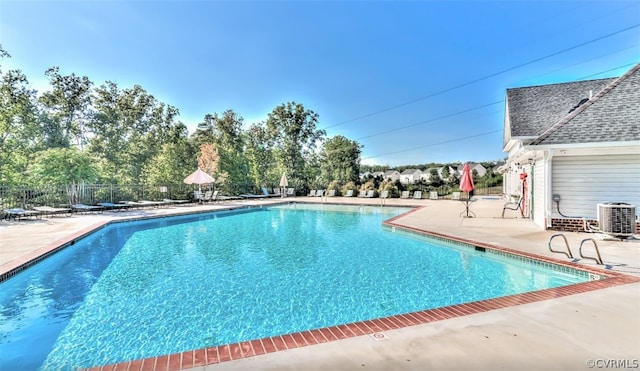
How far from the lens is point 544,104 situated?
12211mm

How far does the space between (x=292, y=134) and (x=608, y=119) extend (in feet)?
73.5

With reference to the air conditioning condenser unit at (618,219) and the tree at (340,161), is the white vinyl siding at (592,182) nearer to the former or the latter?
the air conditioning condenser unit at (618,219)

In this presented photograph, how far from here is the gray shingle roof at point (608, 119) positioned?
7812 millimetres

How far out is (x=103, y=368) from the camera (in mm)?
2449

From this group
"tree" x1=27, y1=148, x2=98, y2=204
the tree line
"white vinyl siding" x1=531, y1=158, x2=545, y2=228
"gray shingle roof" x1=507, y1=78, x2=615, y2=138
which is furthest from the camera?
the tree line

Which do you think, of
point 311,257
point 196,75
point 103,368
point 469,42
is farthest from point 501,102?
point 103,368

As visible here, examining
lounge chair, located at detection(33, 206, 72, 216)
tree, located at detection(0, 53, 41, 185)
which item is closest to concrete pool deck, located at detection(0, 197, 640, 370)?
lounge chair, located at detection(33, 206, 72, 216)

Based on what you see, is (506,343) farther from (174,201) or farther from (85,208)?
(174,201)

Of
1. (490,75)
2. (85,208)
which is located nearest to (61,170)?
(85,208)

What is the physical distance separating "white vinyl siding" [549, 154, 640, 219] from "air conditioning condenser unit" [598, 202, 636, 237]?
52.5 inches

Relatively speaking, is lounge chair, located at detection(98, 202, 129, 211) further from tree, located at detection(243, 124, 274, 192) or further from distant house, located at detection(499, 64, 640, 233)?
distant house, located at detection(499, 64, 640, 233)

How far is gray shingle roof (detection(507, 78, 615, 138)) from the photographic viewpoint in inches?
449

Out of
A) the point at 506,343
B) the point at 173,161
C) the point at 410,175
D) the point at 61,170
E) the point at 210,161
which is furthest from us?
the point at 410,175

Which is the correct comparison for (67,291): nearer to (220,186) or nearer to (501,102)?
(220,186)
